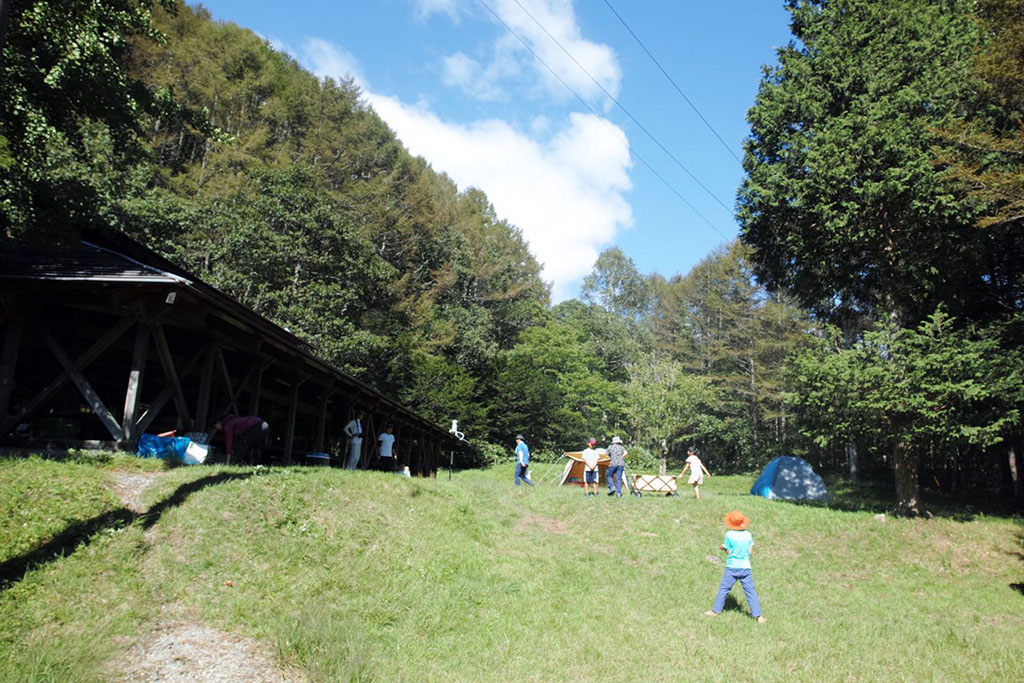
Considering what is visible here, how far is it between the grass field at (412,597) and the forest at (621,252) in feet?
19.6

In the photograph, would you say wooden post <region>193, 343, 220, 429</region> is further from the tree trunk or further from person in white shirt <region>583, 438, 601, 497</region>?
the tree trunk

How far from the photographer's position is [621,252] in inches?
2410

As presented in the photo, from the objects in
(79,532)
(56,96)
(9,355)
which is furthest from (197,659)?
(56,96)

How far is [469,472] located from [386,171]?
78.0ft

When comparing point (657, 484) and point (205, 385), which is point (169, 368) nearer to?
point (205, 385)

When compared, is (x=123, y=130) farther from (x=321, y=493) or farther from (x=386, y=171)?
(x=386, y=171)

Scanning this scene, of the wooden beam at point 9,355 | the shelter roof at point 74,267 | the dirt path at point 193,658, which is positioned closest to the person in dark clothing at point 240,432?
the wooden beam at point 9,355

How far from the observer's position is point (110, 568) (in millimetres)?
6367

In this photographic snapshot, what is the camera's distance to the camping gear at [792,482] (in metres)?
22.8

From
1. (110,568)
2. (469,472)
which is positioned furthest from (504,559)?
(469,472)

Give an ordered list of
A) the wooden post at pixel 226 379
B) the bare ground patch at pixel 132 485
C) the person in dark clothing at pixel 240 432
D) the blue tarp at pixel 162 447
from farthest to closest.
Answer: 1. the person in dark clothing at pixel 240 432
2. the wooden post at pixel 226 379
3. the blue tarp at pixel 162 447
4. the bare ground patch at pixel 132 485

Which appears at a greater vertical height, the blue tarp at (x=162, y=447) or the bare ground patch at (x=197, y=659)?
the blue tarp at (x=162, y=447)

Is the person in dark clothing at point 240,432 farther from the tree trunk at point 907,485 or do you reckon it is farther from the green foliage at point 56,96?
the tree trunk at point 907,485

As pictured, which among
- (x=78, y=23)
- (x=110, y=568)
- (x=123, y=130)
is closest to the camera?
(x=110, y=568)
